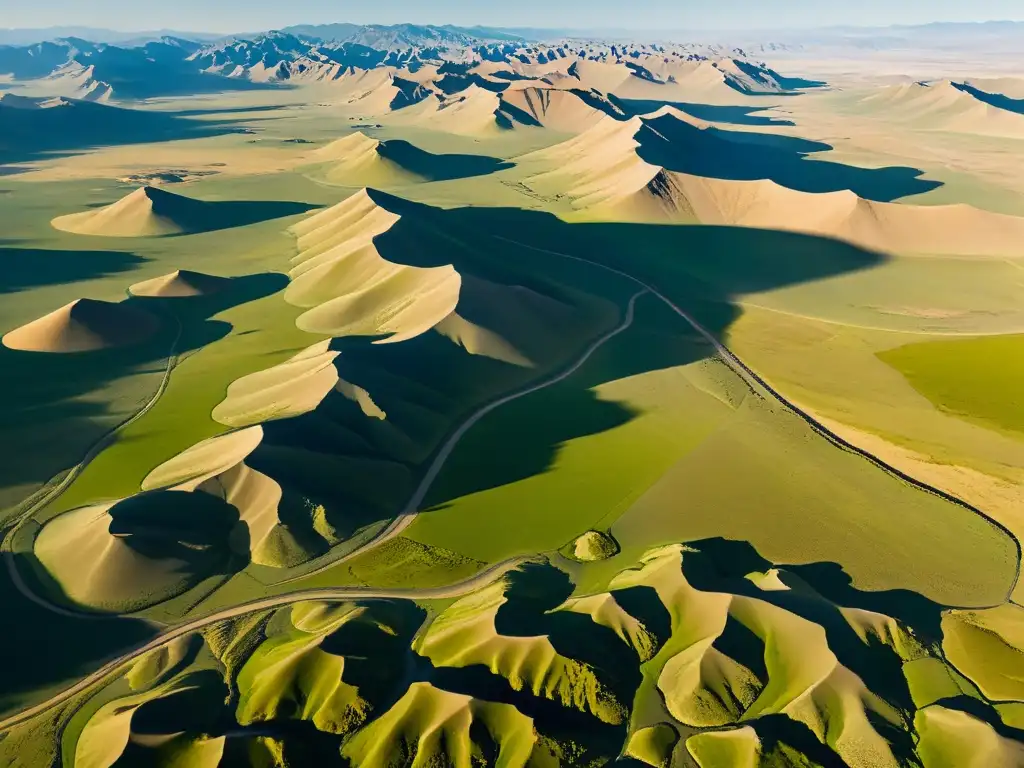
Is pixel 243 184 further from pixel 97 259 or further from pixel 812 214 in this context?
pixel 812 214

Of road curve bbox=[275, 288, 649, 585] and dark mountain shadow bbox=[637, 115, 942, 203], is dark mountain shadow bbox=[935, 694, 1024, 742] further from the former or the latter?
dark mountain shadow bbox=[637, 115, 942, 203]

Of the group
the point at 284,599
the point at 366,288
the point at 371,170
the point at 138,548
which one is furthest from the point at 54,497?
the point at 371,170

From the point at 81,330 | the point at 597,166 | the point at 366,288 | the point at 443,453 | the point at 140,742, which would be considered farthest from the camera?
the point at 597,166

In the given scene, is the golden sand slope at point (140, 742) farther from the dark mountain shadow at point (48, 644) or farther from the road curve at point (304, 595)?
the dark mountain shadow at point (48, 644)

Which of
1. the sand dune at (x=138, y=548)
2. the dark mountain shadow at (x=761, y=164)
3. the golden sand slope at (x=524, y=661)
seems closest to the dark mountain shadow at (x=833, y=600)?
the golden sand slope at (x=524, y=661)

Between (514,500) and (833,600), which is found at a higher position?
(833,600)

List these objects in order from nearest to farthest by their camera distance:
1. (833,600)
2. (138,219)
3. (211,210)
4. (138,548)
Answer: (833,600), (138,548), (138,219), (211,210)

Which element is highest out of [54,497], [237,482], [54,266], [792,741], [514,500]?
[792,741]

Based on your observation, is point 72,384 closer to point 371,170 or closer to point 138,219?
point 138,219

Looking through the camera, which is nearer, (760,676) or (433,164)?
(760,676)
